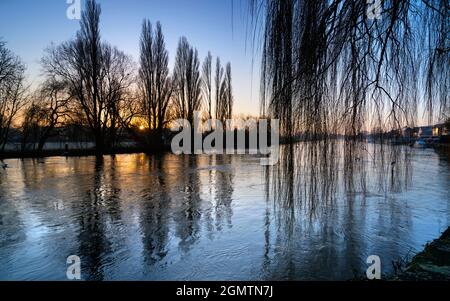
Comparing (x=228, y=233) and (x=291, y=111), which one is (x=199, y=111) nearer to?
(x=228, y=233)

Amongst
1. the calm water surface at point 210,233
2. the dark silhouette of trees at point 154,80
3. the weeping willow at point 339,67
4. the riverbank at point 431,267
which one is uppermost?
the dark silhouette of trees at point 154,80

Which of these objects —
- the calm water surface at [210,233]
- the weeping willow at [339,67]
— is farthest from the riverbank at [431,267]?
the weeping willow at [339,67]

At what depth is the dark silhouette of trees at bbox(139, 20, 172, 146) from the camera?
32688 millimetres

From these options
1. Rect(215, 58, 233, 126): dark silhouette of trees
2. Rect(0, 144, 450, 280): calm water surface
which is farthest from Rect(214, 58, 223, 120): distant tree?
Rect(0, 144, 450, 280): calm water surface

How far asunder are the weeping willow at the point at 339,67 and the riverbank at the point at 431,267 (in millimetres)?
1178

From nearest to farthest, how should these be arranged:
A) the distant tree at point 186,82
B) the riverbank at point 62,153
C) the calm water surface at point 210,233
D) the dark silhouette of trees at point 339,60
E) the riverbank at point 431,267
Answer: the dark silhouette of trees at point 339,60 → the riverbank at point 431,267 → the calm water surface at point 210,233 → the riverbank at point 62,153 → the distant tree at point 186,82

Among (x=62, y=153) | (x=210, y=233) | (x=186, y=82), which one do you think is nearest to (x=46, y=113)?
(x=62, y=153)

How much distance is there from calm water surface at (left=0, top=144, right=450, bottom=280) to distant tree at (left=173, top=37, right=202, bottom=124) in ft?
94.4

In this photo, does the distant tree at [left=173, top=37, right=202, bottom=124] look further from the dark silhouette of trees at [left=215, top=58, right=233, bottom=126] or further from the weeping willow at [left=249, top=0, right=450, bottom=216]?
the weeping willow at [left=249, top=0, right=450, bottom=216]

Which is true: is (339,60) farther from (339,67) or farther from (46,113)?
(46,113)

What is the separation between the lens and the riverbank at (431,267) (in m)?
2.61

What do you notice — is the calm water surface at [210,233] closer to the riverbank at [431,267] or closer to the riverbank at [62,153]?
the riverbank at [431,267]

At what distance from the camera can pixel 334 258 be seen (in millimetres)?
4406
